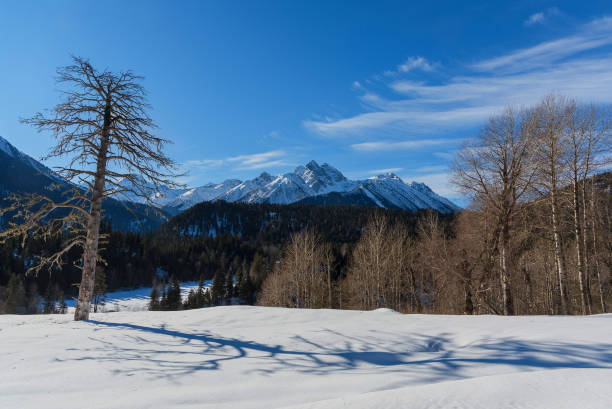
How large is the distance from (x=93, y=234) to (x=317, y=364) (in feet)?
27.7

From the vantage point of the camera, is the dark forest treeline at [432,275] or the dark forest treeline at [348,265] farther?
the dark forest treeline at [432,275]

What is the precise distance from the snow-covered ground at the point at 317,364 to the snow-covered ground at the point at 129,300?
70725 millimetres

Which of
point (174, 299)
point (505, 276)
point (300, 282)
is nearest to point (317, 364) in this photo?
point (505, 276)

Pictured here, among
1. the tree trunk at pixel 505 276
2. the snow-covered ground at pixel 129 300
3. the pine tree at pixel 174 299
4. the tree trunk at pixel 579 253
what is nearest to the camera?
the tree trunk at pixel 505 276

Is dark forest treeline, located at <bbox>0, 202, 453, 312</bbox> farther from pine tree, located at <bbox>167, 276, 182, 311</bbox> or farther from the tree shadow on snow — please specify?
the tree shadow on snow

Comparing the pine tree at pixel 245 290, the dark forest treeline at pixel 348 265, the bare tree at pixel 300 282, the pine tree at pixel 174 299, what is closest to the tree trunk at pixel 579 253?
the dark forest treeline at pixel 348 265

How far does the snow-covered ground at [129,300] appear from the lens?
67.9m

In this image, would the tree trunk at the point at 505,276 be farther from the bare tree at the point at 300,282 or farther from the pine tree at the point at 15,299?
the pine tree at the point at 15,299

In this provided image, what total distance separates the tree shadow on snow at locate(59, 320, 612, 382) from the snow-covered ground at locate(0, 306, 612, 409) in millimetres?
22

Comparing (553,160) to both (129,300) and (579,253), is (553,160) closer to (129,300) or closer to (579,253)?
(579,253)

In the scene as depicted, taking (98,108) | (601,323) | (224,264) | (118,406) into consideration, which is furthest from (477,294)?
(224,264)

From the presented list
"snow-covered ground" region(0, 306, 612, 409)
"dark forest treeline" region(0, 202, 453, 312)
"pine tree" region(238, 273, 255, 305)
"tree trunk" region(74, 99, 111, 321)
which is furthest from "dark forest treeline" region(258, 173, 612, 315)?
"pine tree" region(238, 273, 255, 305)

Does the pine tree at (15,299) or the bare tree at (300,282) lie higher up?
the bare tree at (300,282)

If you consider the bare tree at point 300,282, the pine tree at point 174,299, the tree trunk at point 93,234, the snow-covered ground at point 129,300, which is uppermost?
the tree trunk at point 93,234
